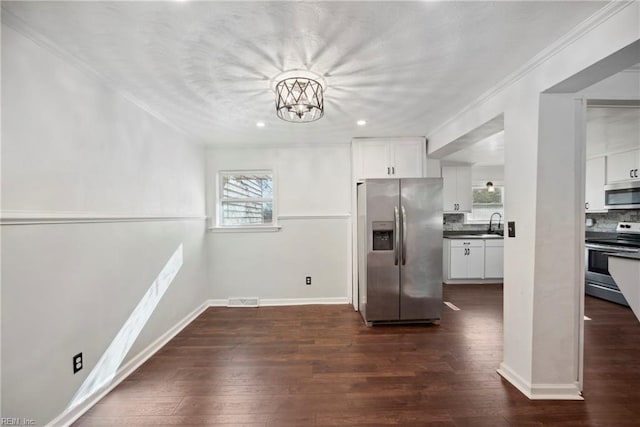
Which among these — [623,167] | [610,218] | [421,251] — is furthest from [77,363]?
[610,218]

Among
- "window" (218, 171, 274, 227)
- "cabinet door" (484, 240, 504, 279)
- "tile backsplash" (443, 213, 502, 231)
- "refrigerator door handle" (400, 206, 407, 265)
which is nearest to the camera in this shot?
"refrigerator door handle" (400, 206, 407, 265)

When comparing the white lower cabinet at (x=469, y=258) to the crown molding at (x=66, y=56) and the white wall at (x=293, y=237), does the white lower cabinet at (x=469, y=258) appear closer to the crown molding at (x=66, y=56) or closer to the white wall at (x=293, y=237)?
the white wall at (x=293, y=237)

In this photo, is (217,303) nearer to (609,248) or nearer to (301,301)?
(301,301)

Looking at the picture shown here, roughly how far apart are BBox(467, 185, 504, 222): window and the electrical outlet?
20.6 feet

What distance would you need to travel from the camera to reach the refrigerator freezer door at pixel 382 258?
3.19 m

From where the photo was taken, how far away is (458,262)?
5.00m

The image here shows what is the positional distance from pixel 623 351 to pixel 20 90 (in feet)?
16.8

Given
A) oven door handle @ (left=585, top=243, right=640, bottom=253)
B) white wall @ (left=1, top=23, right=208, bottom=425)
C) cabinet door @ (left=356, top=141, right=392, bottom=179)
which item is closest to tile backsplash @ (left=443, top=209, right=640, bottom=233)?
oven door handle @ (left=585, top=243, right=640, bottom=253)

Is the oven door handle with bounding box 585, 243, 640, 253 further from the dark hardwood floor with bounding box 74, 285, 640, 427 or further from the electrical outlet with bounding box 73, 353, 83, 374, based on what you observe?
the electrical outlet with bounding box 73, 353, 83, 374

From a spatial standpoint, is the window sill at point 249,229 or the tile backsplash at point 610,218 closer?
the window sill at point 249,229

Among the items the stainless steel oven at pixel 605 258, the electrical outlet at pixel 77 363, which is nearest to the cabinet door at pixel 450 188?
the stainless steel oven at pixel 605 258

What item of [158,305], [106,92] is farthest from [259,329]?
[106,92]

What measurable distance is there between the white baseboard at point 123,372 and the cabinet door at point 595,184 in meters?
6.47

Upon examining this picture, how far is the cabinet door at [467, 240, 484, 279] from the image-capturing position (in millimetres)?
4988
